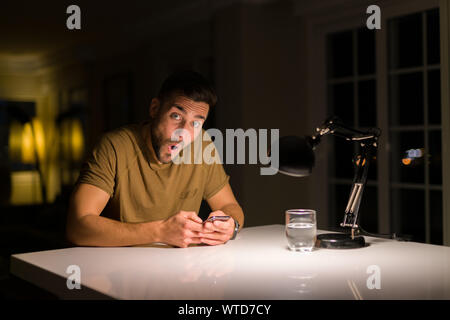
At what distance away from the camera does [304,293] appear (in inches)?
40.4

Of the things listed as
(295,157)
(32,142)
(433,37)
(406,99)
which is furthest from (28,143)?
(433,37)

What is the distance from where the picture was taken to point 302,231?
1484mm

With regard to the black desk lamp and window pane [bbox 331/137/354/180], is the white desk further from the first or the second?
window pane [bbox 331/137/354/180]

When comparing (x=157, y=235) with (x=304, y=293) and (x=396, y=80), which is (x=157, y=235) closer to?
(x=304, y=293)

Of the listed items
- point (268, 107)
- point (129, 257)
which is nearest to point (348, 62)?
point (268, 107)

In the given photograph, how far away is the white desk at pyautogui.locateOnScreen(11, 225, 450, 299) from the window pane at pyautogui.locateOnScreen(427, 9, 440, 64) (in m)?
2.05

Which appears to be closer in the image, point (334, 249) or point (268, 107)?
point (334, 249)

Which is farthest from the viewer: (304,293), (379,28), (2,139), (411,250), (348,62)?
(348,62)

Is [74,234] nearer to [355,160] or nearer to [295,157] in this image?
[295,157]

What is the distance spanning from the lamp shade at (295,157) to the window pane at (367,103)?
2.40 meters

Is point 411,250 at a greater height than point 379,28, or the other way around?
point 379,28

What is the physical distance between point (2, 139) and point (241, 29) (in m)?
2.05

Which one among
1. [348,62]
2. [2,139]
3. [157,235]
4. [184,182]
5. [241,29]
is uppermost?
[241,29]

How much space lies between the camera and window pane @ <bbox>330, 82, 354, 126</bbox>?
12.8 ft
